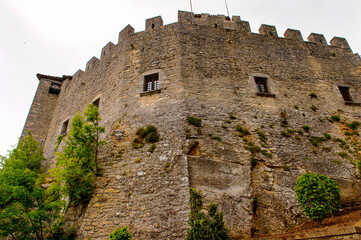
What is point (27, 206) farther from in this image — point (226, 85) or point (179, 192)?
point (226, 85)

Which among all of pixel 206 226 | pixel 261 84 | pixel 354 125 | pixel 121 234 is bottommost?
pixel 121 234

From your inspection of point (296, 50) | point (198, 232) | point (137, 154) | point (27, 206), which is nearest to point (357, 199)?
point (198, 232)

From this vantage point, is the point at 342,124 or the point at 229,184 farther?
the point at 342,124

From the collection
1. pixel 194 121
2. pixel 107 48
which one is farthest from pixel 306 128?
pixel 107 48

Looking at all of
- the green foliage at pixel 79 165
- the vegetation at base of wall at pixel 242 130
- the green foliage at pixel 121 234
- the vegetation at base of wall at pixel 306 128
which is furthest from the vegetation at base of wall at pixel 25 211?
the vegetation at base of wall at pixel 306 128

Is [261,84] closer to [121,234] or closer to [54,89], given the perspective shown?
[121,234]

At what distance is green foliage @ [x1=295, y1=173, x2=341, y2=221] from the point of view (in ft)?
18.3

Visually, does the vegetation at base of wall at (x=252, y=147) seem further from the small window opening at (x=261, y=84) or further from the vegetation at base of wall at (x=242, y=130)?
the small window opening at (x=261, y=84)

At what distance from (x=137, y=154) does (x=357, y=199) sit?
724 centimetres

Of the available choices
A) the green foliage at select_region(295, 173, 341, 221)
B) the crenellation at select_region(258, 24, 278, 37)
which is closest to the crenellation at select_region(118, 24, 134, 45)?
the crenellation at select_region(258, 24, 278, 37)

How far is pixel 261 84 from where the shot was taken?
35.3 feet

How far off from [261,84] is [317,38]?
5.99 m

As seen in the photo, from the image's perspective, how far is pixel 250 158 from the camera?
7.79 meters

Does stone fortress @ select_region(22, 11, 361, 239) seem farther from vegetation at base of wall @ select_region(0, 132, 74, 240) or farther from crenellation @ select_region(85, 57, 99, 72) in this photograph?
vegetation at base of wall @ select_region(0, 132, 74, 240)
